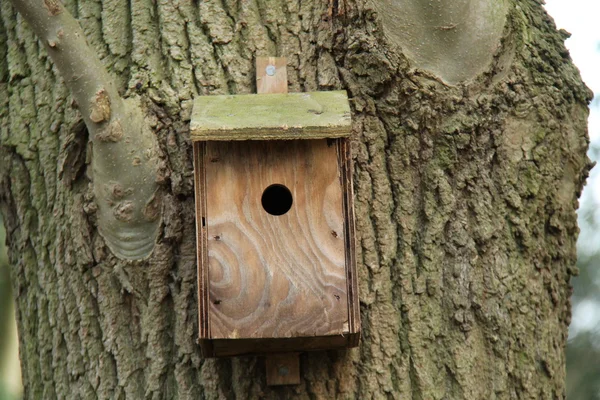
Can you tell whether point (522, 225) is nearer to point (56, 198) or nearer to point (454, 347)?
point (454, 347)

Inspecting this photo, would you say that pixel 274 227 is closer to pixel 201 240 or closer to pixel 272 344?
pixel 201 240

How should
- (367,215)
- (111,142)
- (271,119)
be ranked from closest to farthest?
1. (271,119)
2. (111,142)
3. (367,215)

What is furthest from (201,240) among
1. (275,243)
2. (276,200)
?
(276,200)

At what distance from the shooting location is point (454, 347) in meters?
2.08

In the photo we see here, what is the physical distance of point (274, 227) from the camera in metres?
1.94

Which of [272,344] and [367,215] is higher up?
[367,215]

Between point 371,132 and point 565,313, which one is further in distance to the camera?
point 565,313

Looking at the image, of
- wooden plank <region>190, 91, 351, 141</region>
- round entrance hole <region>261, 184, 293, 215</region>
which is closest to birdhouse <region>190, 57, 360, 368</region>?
wooden plank <region>190, 91, 351, 141</region>

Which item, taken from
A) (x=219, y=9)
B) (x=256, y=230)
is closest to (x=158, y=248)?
(x=256, y=230)

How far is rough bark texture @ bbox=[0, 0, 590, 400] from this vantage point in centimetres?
207

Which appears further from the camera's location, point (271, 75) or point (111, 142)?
point (271, 75)

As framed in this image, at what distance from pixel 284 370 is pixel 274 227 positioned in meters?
0.37

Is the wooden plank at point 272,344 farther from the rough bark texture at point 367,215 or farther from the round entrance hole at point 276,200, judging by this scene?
the round entrance hole at point 276,200

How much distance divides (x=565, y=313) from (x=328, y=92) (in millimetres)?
931
